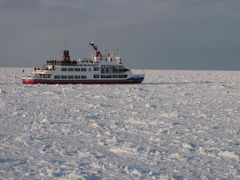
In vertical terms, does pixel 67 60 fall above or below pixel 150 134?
above

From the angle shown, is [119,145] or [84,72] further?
[84,72]

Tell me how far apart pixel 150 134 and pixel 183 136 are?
46.4 inches

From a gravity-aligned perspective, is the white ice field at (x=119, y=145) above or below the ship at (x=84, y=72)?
below

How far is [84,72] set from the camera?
41250 millimetres

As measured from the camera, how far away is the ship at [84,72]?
4056 centimetres

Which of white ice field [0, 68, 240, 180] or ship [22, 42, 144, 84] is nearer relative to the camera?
white ice field [0, 68, 240, 180]

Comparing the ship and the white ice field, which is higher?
the ship

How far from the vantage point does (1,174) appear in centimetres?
700

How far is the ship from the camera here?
40.6 metres

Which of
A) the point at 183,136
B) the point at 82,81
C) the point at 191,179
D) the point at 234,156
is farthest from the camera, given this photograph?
the point at 82,81

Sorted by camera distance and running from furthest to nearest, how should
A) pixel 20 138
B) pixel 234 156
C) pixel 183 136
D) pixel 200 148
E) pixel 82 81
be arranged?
pixel 82 81 < pixel 183 136 < pixel 20 138 < pixel 200 148 < pixel 234 156

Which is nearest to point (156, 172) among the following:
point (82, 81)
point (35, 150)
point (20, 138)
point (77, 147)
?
point (77, 147)

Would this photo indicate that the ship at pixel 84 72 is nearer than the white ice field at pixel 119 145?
No

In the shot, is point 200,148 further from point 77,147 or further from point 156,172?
point 77,147
